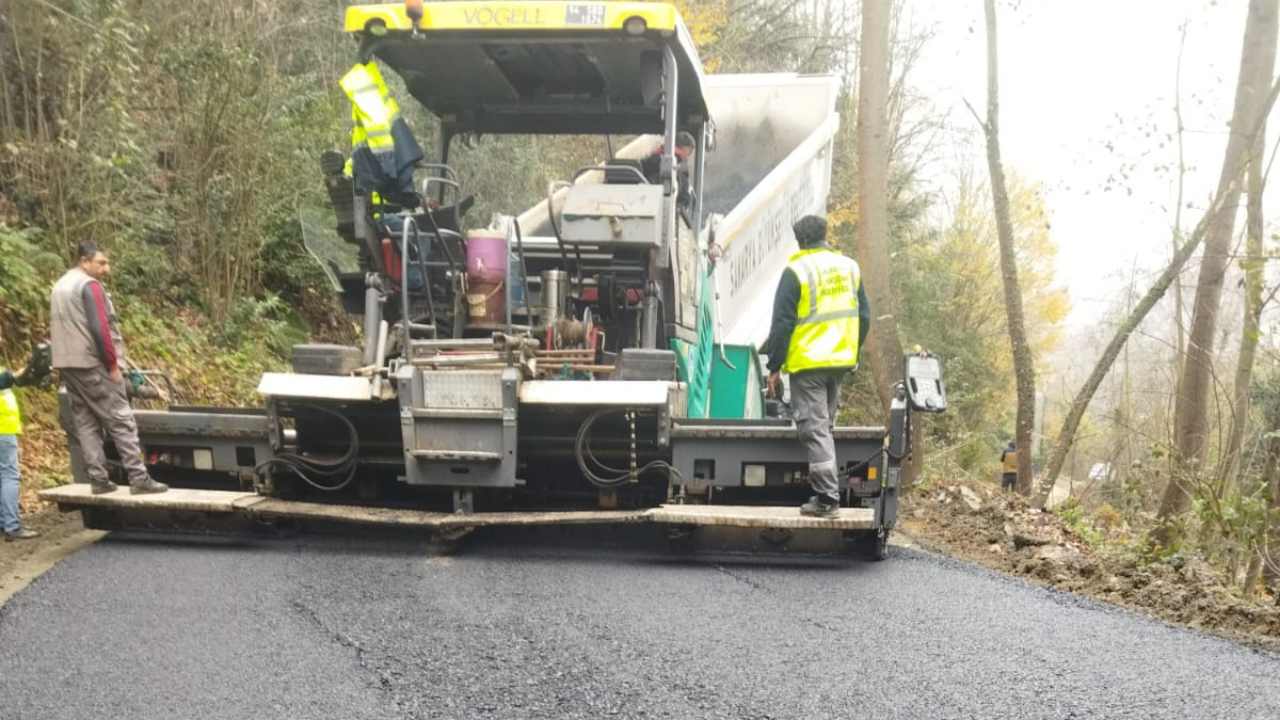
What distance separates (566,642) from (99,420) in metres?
2.51

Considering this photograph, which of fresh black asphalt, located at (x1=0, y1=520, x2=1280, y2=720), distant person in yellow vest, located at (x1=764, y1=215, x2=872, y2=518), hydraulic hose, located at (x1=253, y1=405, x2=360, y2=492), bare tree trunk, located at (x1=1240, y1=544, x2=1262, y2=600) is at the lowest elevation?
bare tree trunk, located at (x1=1240, y1=544, x2=1262, y2=600)

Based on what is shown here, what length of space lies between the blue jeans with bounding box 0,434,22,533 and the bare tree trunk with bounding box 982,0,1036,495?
725 cm

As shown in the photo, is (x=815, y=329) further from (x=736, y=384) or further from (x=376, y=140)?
(x=736, y=384)

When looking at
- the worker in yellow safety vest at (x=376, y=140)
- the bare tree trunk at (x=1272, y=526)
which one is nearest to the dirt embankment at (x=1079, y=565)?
the bare tree trunk at (x=1272, y=526)

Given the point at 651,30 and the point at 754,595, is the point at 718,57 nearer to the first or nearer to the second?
the point at 651,30

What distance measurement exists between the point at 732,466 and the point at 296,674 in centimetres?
207

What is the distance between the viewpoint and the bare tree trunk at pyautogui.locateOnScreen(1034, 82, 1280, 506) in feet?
25.7

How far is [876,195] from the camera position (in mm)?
8250

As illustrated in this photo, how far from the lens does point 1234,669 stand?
304 centimetres

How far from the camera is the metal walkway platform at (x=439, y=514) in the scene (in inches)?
159

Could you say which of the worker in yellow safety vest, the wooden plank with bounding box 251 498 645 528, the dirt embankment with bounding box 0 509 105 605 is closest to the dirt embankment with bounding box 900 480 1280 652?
the wooden plank with bounding box 251 498 645 528

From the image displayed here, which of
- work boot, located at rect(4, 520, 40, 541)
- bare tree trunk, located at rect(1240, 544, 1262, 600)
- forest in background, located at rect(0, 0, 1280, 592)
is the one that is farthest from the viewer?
forest in background, located at rect(0, 0, 1280, 592)

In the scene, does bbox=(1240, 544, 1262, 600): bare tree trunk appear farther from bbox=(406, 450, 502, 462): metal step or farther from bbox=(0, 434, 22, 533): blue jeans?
bbox=(0, 434, 22, 533): blue jeans

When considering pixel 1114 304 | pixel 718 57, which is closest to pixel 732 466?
pixel 1114 304
